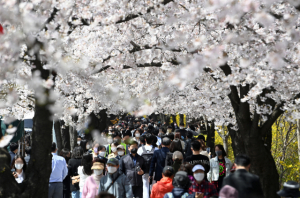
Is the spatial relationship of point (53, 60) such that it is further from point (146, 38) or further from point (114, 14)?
point (146, 38)

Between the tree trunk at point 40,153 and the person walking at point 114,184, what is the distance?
1.05 metres

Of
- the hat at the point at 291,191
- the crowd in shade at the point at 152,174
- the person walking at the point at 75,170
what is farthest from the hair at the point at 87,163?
the hat at the point at 291,191

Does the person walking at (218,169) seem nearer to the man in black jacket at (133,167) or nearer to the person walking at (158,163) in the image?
the person walking at (158,163)

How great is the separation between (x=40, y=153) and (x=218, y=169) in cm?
435

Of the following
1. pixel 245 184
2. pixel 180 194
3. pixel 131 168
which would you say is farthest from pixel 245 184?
pixel 131 168

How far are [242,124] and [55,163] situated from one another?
4417 mm

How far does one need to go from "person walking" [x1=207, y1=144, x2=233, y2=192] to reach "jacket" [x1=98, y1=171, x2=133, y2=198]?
8.64 ft

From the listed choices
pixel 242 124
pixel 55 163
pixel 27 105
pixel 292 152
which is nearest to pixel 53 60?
pixel 55 163

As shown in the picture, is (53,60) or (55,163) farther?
(55,163)

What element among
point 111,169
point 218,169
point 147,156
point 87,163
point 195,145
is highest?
point 195,145

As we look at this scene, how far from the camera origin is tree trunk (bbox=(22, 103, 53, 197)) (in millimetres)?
6348

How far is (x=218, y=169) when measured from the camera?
28.5 feet

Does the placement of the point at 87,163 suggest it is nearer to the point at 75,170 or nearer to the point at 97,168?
the point at 97,168

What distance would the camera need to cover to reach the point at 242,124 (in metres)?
8.14
